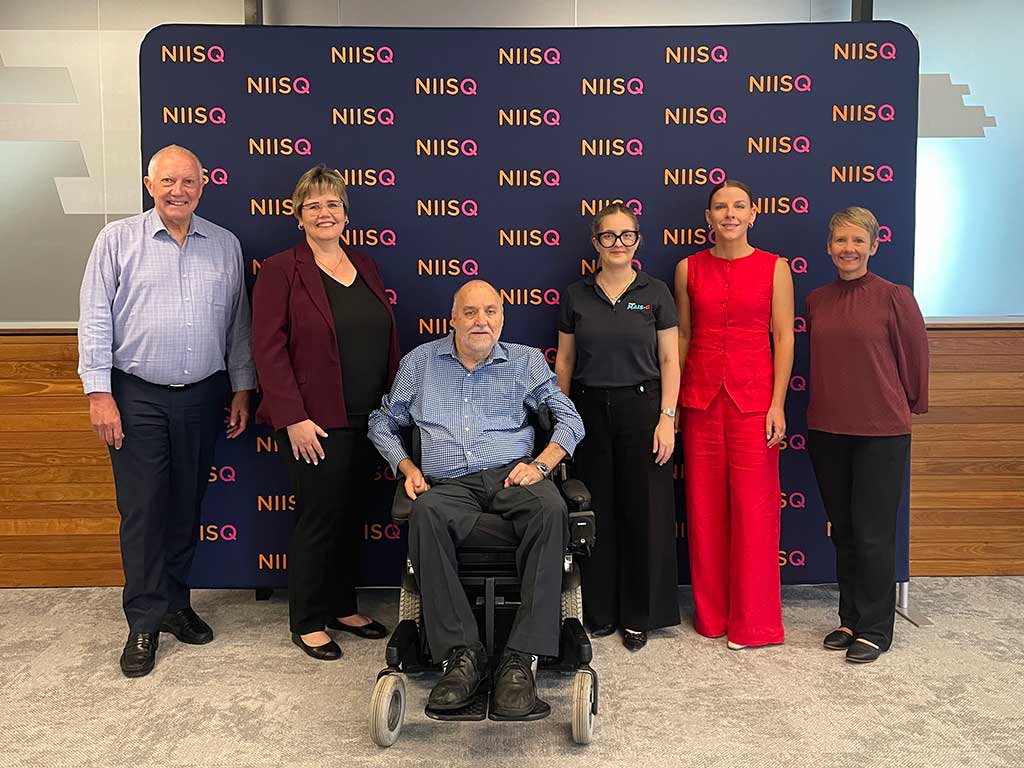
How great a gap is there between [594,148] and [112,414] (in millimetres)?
2065

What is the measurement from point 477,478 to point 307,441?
64 cm

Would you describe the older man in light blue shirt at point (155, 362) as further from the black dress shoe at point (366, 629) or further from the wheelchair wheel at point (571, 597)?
the wheelchair wheel at point (571, 597)

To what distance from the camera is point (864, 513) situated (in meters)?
3.23

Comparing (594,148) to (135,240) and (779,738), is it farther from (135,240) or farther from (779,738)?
(779,738)

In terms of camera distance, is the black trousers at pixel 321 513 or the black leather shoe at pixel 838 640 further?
the black leather shoe at pixel 838 640

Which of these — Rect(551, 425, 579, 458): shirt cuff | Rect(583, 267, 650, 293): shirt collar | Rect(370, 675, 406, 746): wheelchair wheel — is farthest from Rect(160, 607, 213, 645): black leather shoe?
Rect(583, 267, 650, 293): shirt collar

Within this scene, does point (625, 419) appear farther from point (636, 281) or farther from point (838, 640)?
point (838, 640)

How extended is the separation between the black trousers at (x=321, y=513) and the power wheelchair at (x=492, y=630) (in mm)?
395

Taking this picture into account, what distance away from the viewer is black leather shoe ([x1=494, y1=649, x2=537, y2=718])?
97.0 inches

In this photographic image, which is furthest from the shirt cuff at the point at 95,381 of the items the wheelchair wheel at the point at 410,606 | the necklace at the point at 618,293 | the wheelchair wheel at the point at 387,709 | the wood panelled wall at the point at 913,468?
the necklace at the point at 618,293

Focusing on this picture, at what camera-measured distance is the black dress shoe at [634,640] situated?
3342 mm

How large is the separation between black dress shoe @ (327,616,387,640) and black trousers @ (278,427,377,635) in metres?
0.15

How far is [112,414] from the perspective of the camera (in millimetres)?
3049

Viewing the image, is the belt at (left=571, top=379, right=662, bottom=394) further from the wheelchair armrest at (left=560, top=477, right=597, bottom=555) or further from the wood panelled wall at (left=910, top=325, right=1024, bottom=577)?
the wood panelled wall at (left=910, top=325, right=1024, bottom=577)
